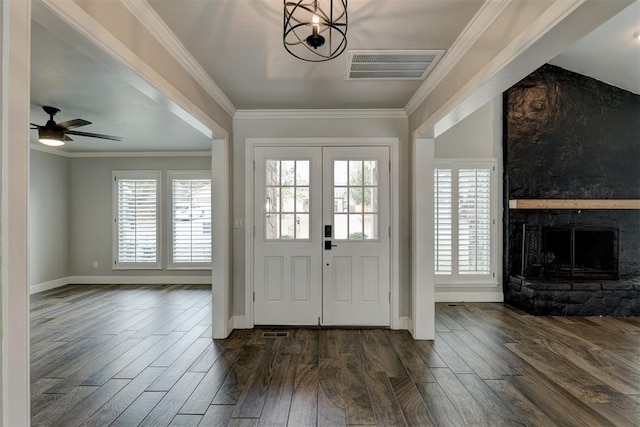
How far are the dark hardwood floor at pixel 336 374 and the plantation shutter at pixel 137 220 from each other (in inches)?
85.2

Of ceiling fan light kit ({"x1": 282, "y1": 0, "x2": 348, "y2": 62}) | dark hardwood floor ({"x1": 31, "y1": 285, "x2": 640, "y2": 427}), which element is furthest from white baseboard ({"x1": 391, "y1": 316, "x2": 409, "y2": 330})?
ceiling fan light kit ({"x1": 282, "y1": 0, "x2": 348, "y2": 62})

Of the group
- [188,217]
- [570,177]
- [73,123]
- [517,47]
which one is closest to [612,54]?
[570,177]

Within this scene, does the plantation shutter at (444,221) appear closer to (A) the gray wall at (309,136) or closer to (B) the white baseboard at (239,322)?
(A) the gray wall at (309,136)

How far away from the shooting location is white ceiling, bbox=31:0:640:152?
2.09 metres

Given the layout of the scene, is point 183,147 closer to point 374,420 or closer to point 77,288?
point 77,288

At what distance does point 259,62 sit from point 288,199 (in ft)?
5.49

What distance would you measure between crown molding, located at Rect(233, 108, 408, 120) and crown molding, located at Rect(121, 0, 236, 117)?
485 mm

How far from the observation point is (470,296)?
17.0 ft

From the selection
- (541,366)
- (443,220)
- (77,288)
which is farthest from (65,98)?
(541,366)

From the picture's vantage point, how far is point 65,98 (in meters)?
3.63

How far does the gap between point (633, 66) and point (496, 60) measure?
13.0ft

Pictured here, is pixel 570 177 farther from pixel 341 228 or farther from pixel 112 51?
pixel 112 51

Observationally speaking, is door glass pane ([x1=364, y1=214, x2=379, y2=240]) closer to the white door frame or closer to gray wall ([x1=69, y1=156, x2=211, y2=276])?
the white door frame

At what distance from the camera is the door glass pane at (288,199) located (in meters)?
4.06
